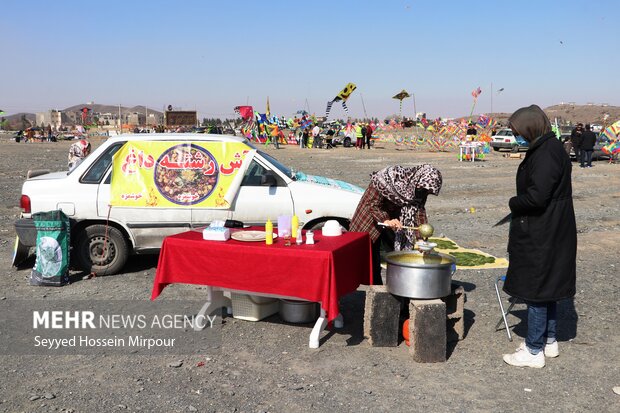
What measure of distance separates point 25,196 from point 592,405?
6.67 m

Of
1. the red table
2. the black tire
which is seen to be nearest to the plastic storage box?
the red table

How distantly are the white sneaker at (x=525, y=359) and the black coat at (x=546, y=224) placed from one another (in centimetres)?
57

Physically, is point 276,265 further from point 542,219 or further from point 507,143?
point 507,143

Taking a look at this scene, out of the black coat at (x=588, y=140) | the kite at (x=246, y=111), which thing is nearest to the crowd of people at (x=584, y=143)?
the black coat at (x=588, y=140)

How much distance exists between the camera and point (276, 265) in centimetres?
495

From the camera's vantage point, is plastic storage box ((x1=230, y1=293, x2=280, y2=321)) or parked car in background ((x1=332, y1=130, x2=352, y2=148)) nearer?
plastic storage box ((x1=230, y1=293, x2=280, y2=321))

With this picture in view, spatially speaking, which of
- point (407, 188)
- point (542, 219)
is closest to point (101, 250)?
point (407, 188)

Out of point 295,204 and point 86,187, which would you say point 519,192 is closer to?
point 295,204

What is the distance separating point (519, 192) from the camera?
15.2 feet

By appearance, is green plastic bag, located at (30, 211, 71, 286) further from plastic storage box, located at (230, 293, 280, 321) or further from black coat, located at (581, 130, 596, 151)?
black coat, located at (581, 130, 596, 151)

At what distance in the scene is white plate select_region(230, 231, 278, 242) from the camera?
17.1ft

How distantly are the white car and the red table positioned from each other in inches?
66.7

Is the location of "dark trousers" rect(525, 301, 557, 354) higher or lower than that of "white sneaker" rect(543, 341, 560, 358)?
higher

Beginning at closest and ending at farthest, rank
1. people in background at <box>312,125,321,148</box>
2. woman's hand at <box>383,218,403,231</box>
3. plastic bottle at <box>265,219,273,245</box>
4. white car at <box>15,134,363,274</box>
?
plastic bottle at <box>265,219,273,245</box>, woman's hand at <box>383,218,403,231</box>, white car at <box>15,134,363,274</box>, people in background at <box>312,125,321,148</box>
